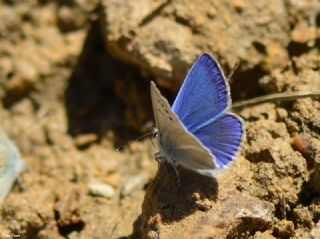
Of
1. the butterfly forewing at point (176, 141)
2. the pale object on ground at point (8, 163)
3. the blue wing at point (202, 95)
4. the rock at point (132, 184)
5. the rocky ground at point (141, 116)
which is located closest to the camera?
the butterfly forewing at point (176, 141)

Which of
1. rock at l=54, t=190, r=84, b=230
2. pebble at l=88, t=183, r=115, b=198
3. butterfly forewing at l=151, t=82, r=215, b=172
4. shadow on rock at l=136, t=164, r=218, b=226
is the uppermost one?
butterfly forewing at l=151, t=82, r=215, b=172

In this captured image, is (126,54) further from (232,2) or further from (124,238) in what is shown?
(124,238)

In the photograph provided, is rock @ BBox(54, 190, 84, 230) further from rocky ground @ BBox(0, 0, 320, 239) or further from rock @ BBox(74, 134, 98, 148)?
rock @ BBox(74, 134, 98, 148)

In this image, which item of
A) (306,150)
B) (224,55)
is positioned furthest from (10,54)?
(306,150)

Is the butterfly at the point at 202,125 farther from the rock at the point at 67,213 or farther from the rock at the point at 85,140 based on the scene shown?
the rock at the point at 85,140

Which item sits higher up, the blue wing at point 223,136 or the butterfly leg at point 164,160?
the blue wing at point 223,136

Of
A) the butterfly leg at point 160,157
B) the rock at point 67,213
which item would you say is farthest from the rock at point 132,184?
the butterfly leg at point 160,157

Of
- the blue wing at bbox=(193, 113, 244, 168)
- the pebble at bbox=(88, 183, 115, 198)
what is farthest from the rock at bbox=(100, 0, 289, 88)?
the blue wing at bbox=(193, 113, 244, 168)
